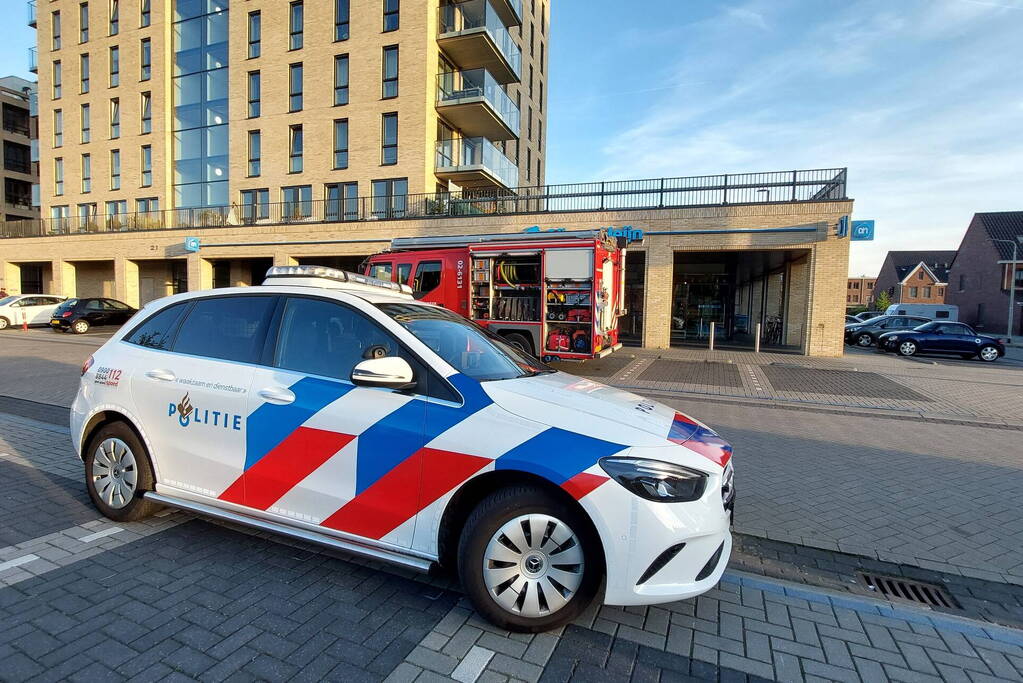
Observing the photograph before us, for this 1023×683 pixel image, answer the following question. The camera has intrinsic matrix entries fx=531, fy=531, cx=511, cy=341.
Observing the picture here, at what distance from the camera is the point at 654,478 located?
2461 mm

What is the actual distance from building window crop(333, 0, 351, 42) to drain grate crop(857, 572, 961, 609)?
27.2 metres

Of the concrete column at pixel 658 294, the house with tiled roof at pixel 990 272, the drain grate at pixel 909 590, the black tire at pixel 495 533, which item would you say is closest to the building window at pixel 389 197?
the concrete column at pixel 658 294

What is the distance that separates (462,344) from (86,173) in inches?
1475

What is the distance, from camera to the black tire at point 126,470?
11.8 feet

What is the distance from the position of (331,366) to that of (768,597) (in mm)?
2870

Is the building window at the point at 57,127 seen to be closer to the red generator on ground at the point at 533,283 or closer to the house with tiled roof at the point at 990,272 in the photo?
the red generator on ground at the point at 533,283

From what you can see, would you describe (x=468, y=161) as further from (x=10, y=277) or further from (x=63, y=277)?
(x=10, y=277)

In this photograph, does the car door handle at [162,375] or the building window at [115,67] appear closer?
the car door handle at [162,375]

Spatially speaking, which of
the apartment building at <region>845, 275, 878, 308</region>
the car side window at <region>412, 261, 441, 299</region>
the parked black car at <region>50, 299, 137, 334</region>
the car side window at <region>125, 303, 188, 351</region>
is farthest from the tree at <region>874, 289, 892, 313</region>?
the car side window at <region>125, 303, 188, 351</region>

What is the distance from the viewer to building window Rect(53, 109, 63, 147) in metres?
31.2

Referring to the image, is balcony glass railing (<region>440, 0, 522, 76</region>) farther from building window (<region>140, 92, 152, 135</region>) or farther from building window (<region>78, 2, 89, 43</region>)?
building window (<region>78, 2, 89, 43</region>)

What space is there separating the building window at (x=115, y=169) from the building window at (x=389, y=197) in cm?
1655

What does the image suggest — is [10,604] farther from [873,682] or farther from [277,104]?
[277,104]

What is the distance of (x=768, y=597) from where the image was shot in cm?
307
